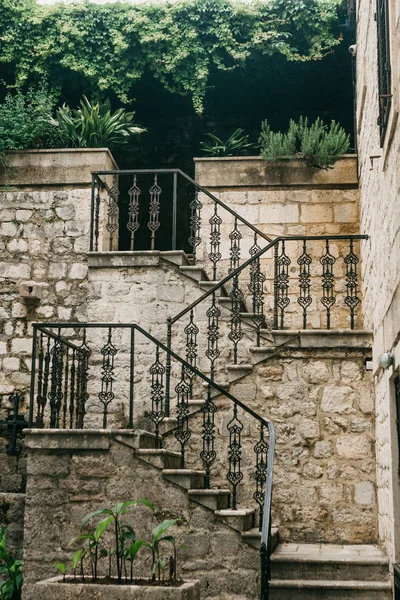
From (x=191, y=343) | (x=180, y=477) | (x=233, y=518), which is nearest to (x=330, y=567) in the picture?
(x=233, y=518)

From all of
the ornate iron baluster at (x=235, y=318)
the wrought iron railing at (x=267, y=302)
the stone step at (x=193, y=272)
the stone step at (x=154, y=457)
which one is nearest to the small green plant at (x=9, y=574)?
the stone step at (x=154, y=457)

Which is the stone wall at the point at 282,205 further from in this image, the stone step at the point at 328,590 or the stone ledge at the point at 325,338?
the stone step at the point at 328,590

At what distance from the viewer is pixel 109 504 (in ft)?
22.3

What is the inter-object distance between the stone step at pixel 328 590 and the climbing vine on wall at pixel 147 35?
6.53 metres

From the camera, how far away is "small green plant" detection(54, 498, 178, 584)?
5.72 m

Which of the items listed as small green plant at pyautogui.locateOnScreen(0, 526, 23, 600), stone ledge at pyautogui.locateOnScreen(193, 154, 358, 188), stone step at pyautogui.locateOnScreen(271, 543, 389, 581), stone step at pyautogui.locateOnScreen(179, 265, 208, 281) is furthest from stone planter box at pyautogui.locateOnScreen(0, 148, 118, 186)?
stone step at pyautogui.locateOnScreen(271, 543, 389, 581)

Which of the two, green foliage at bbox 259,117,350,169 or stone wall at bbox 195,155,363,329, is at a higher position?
green foliage at bbox 259,117,350,169

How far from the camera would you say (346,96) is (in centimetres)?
1156

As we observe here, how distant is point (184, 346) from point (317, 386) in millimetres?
1547

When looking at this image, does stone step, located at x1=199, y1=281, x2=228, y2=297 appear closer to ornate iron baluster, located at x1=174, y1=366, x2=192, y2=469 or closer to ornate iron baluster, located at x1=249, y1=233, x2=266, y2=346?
ornate iron baluster, located at x1=249, y1=233, x2=266, y2=346

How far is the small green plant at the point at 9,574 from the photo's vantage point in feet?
23.6

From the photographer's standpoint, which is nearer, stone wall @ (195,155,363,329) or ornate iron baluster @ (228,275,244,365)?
ornate iron baluster @ (228,275,244,365)

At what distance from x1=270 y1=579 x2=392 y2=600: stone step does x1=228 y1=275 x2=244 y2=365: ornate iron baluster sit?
8.30 feet

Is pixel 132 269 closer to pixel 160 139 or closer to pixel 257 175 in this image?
pixel 257 175
